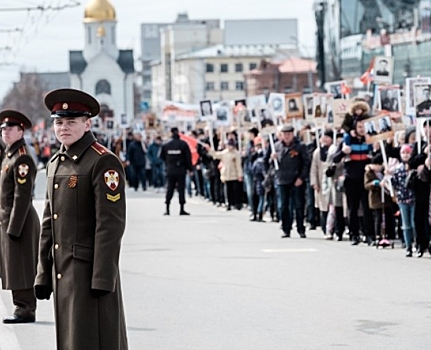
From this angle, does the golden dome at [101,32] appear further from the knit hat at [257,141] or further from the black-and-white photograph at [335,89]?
the black-and-white photograph at [335,89]

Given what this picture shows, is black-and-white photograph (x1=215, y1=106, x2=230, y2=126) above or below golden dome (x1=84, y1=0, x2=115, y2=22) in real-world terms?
below

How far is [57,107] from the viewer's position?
27.6ft

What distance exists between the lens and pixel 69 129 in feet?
27.3

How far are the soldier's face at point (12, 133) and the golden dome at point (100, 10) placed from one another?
483 ft

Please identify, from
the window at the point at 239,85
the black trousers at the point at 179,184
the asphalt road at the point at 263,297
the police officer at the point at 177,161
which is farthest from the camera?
the window at the point at 239,85

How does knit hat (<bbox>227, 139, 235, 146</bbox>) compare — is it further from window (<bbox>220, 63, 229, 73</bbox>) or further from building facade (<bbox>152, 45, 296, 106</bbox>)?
window (<bbox>220, 63, 229, 73</bbox>)

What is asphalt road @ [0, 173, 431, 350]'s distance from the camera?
11672mm

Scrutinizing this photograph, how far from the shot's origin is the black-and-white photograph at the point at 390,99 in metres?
23.1

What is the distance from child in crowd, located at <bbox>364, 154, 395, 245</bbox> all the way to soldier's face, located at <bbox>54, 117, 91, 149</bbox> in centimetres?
1241

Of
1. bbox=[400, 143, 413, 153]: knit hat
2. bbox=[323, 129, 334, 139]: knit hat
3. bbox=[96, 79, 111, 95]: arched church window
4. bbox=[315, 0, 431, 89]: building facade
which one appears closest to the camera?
bbox=[400, 143, 413, 153]: knit hat

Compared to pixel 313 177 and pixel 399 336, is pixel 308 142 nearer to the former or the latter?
pixel 313 177

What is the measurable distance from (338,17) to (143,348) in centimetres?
10911

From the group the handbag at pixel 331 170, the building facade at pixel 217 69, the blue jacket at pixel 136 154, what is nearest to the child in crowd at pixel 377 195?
the handbag at pixel 331 170

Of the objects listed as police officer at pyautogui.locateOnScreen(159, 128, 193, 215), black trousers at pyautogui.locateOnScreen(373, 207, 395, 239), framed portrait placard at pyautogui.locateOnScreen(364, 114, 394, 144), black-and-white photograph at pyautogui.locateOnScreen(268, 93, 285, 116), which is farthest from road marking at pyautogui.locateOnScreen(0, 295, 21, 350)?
black-and-white photograph at pyautogui.locateOnScreen(268, 93, 285, 116)
